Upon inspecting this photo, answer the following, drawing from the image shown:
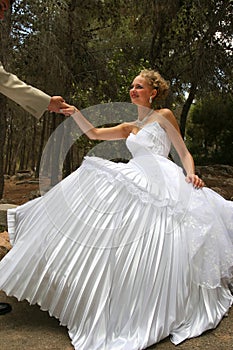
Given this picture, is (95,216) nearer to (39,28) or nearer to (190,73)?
(39,28)

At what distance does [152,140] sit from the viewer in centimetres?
284

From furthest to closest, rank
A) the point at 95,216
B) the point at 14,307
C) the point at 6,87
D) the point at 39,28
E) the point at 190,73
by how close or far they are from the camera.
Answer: the point at 190,73 → the point at 39,28 → the point at 14,307 → the point at 6,87 → the point at 95,216

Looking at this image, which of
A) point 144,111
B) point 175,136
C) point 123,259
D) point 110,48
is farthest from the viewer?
point 110,48

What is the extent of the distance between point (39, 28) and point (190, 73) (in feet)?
12.6

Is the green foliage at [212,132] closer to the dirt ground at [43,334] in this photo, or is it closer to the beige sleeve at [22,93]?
the beige sleeve at [22,93]

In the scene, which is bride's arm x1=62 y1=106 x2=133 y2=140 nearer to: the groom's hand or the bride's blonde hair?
the groom's hand

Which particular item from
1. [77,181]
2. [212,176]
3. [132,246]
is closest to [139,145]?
[77,181]

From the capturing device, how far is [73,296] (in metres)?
2.23

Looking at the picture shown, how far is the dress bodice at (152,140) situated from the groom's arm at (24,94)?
64cm

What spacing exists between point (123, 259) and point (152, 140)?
94 centimetres

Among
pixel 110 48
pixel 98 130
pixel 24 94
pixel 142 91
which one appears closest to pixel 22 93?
pixel 24 94

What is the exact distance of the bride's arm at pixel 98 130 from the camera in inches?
116

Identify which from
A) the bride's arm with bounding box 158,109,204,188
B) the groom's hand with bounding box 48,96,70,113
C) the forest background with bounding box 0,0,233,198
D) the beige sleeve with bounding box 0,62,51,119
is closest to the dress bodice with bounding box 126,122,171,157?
the bride's arm with bounding box 158,109,204,188

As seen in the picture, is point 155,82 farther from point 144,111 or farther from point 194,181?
point 194,181
